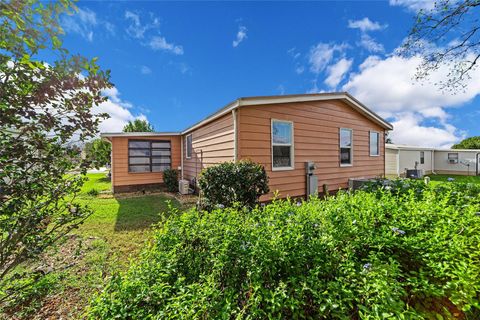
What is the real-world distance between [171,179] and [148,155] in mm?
1772

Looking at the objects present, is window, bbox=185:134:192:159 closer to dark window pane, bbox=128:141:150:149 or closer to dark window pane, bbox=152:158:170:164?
dark window pane, bbox=152:158:170:164

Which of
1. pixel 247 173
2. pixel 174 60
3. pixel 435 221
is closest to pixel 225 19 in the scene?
pixel 174 60

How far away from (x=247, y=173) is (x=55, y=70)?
359cm

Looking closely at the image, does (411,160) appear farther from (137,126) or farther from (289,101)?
(137,126)

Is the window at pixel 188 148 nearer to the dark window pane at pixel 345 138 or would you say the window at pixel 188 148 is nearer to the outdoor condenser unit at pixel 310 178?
the outdoor condenser unit at pixel 310 178

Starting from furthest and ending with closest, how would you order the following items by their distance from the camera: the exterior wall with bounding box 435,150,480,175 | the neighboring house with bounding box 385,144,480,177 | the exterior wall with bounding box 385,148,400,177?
the exterior wall with bounding box 435,150,480,175 < the neighboring house with bounding box 385,144,480,177 < the exterior wall with bounding box 385,148,400,177

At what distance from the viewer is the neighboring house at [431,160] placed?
18.0m

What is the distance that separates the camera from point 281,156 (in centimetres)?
609

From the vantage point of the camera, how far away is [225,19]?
6148mm

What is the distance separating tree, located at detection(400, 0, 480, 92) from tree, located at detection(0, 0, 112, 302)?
8.04 m

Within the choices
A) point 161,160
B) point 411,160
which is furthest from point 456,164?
point 161,160

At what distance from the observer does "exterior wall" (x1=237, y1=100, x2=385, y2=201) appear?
17.9 ft

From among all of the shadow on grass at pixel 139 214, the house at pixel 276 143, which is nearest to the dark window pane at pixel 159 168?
the house at pixel 276 143

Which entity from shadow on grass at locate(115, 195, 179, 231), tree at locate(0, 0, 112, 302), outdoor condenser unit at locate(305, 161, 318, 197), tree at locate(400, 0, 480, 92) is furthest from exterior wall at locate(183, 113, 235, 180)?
tree at locate(400, 0, 480, 92)
